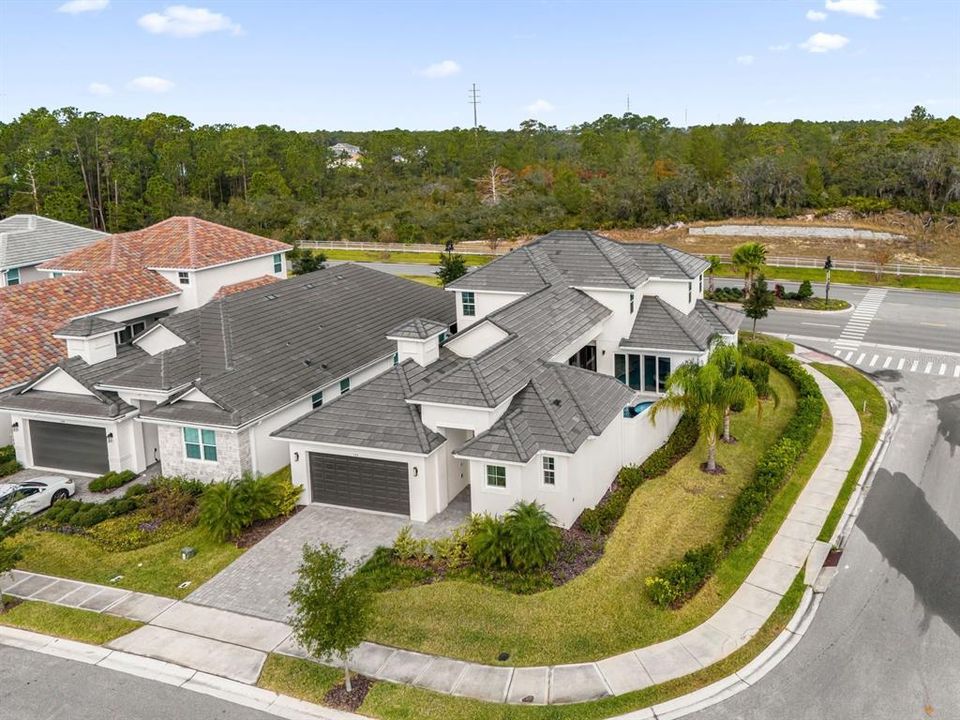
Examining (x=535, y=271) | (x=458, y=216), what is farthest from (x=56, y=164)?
(x=535, y=271)

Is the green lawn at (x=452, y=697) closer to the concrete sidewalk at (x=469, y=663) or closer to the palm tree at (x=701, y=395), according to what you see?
the concrete sidewalk at (x=469, y=663)

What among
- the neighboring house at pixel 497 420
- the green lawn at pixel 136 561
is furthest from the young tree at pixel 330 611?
the neighboring house at pixel 497 420

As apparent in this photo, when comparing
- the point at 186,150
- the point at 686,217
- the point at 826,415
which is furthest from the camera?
the point at 186,150

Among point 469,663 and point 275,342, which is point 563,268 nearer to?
point 275,342

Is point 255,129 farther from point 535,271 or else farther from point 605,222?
point 535,271

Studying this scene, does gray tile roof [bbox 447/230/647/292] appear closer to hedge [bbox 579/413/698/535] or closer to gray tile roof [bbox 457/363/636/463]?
hedge [bbox 579/413/698/535]

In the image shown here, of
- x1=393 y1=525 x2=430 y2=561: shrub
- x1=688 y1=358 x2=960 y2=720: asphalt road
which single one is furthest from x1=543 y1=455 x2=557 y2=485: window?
x1=688 y1=358 x2=960 y2=720: asphalt road
